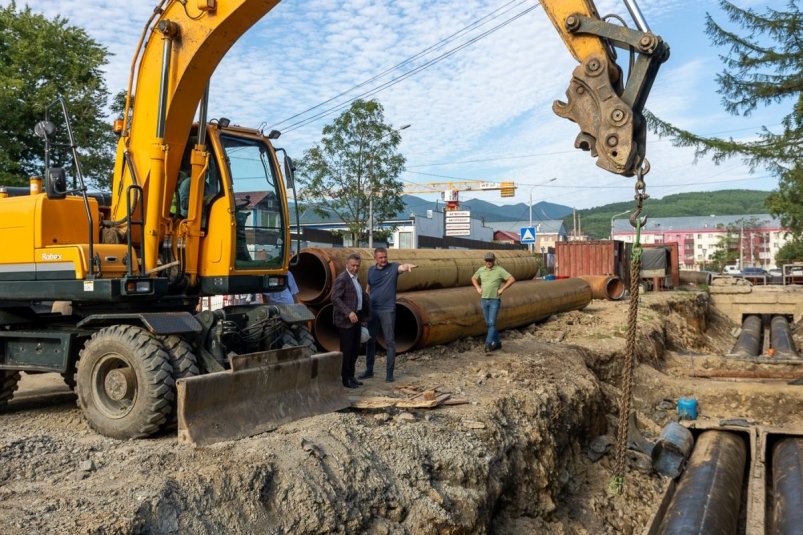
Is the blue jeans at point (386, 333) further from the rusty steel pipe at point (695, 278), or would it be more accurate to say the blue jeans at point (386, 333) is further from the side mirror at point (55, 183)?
the rusty steel pipe at point (695, 278)

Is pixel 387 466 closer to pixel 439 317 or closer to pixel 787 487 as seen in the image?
pixel 787 487

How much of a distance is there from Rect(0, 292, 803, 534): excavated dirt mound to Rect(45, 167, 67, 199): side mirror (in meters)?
2.16

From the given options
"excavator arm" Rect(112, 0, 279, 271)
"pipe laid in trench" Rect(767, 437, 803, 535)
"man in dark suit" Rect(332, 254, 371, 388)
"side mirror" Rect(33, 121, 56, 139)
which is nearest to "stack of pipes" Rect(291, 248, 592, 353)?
"man in dark suit" Rect(332, 254, 371, 388)

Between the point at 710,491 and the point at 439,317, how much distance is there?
458 centimetres

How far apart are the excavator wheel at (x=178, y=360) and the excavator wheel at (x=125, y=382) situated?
7cm

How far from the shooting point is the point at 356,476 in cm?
546

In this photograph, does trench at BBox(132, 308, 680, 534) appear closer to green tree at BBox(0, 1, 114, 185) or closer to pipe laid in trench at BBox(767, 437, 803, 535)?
pipe laid in trench at BBox(767, 437, 803, 535)

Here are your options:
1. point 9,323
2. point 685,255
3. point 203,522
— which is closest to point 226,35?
point 9,323

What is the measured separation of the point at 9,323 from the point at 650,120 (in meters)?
12.0

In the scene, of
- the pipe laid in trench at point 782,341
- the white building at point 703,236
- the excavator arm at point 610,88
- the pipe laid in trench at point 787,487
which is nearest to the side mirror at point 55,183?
the excavator arm at point 610,88

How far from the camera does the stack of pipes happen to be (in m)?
10.5

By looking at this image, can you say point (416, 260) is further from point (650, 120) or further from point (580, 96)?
point (580, 96)

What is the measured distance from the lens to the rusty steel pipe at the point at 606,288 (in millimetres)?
20312

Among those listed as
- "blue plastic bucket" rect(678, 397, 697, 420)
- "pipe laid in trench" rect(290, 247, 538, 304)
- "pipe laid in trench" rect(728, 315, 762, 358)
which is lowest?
"blue plastic bucket" rect(678, 397, 697, 420)
